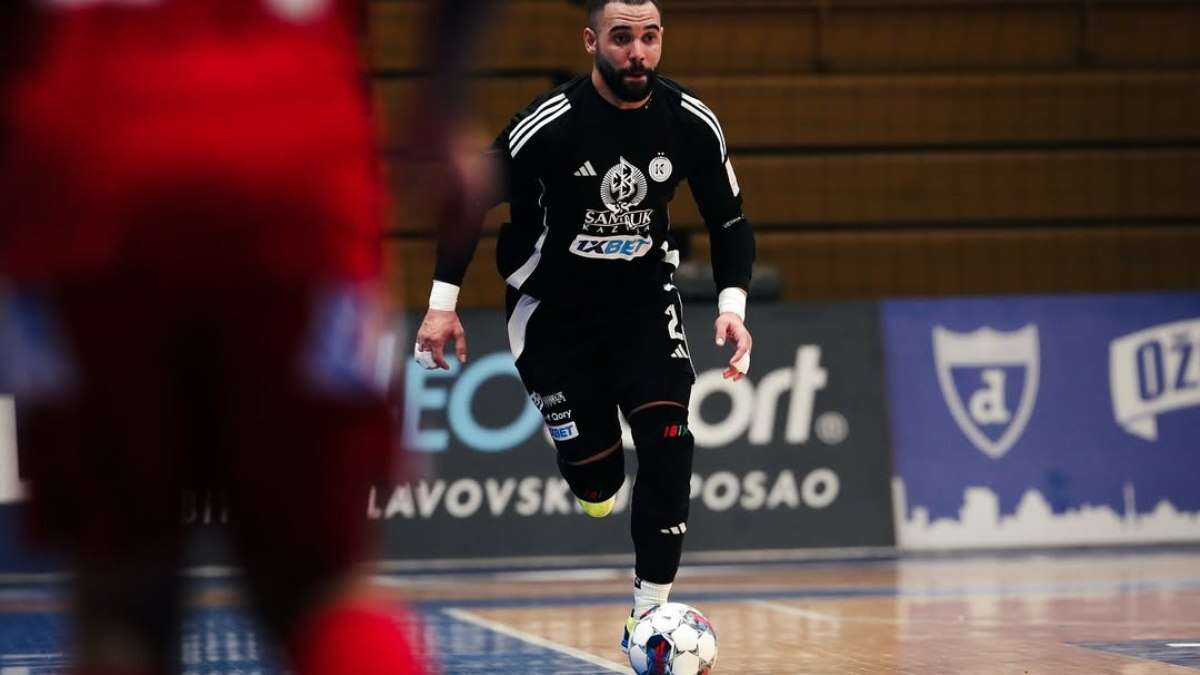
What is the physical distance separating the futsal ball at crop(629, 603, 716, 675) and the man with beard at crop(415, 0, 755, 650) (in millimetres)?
254

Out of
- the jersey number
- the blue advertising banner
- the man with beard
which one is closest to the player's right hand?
the man with beard

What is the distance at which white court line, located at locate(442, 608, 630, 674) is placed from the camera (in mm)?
6977

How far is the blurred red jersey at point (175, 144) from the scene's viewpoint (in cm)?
215

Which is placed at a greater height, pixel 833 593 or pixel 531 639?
pixel 833 593

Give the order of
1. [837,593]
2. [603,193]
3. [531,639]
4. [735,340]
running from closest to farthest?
1. [735,340]
2. [603,193]
3. [531,639]
4. [837,593]

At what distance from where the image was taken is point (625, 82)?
6855mm

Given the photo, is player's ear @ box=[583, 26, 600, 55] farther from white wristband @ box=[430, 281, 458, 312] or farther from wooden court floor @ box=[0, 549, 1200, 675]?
wooden court floor @ box=[0, 549, 1200, 675]

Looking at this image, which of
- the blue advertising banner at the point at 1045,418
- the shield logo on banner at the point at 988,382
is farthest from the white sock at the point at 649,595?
the shield logo on banner at the point at 988,382

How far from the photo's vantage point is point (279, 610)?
2248 millimetres

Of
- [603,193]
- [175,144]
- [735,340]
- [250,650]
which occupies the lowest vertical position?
[250,650]

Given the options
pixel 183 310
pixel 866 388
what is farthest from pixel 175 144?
pixel 866 388

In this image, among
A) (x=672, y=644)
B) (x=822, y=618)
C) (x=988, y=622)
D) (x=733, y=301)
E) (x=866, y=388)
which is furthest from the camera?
(x=866, y=388)

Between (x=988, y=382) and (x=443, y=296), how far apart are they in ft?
19.7

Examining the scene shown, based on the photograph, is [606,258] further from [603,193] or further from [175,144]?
[175,144]
